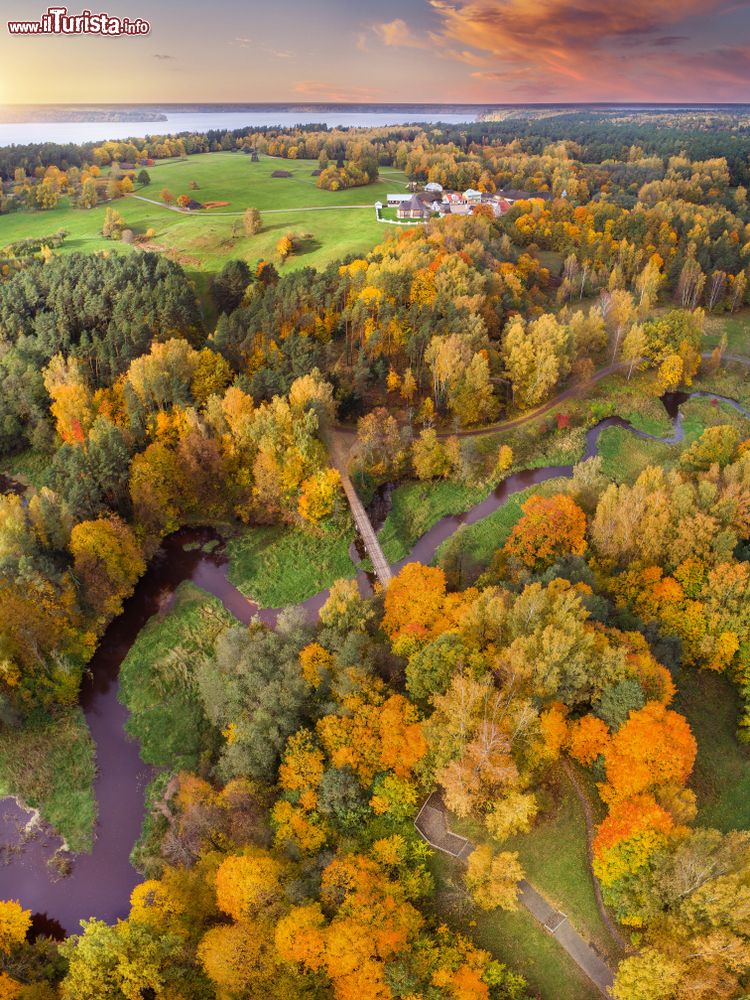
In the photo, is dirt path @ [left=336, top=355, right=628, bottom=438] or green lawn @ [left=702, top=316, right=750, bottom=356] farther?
green lawn @ [left=702, top=316, right=750, bottom=356]

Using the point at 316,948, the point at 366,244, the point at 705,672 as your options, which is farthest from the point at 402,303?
the point at 316,948

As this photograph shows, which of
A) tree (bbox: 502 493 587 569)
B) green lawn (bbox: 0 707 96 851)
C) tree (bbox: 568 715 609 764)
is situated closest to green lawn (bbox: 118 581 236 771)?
green lawn (bbox: 0 707 96 851)

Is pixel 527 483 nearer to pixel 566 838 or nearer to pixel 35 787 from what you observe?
pixel 566 838

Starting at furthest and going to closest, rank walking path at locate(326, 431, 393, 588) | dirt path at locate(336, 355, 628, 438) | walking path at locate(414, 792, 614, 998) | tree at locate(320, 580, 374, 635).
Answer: dirt path at locate(336, 355, 628, 438)
walking path at locate(326, 431, 393, 588)
tree at locate(320, 580, 374, 635)
walking path at locate(414, 792, 614, 998)

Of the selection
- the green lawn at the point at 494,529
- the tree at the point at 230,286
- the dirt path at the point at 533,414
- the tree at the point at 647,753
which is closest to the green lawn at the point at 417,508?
the green lawn at the point at 494,529

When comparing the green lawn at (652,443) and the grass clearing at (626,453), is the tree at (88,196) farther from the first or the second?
the green lawn at (652,443)

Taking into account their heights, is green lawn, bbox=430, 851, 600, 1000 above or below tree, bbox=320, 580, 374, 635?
below

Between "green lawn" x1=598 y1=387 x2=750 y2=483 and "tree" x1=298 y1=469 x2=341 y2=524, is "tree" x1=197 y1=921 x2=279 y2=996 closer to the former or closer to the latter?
"tree" x1=298 y1=469 x2=341 y2=524
